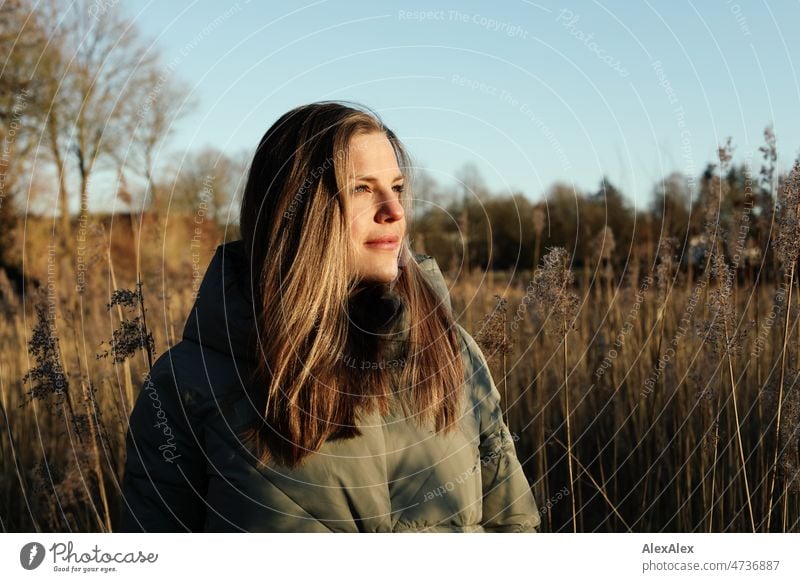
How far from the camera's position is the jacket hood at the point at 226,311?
1.76 metres

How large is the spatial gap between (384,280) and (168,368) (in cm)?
56

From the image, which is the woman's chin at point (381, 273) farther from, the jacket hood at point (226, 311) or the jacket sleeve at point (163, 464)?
the jacket sleeve at point (163, 464)

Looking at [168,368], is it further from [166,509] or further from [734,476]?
[734,476]

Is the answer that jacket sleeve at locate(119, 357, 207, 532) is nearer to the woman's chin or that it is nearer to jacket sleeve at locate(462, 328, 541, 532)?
the woman's chin

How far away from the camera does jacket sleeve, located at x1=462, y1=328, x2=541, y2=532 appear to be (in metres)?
1.95

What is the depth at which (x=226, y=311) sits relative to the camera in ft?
5.81

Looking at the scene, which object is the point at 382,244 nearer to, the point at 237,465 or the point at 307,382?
the point at 307,382

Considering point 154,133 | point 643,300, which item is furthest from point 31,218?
point 643,300

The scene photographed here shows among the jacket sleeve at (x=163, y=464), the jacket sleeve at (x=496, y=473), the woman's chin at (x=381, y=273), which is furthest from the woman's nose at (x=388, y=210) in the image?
the jacket sleeve at (x=163, y=464)

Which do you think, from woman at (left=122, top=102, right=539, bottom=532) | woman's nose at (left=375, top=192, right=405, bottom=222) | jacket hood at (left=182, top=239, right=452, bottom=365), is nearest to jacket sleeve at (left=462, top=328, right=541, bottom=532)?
woman at (left=122, top=102, right=539, bottom=532)

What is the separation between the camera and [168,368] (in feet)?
5.78
